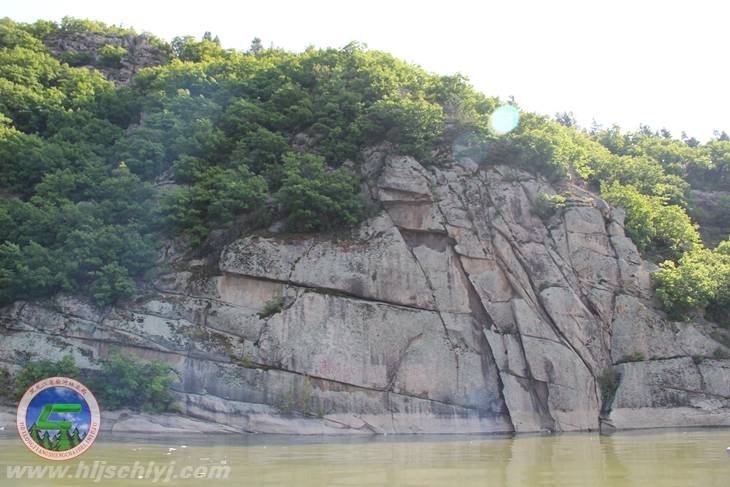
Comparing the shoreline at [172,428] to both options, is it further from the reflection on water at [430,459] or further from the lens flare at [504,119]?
the lens flare at [504,119]

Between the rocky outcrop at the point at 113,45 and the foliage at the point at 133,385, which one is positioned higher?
the rocky outcrop at the point at 113,45

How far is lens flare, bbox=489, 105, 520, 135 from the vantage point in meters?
25.0

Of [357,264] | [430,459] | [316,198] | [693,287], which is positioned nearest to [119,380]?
[357,264]

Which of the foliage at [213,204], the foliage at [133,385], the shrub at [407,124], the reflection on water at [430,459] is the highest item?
the shrub at [407,124]

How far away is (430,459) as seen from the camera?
12539 mm

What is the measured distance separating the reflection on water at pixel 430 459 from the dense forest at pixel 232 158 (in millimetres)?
7204

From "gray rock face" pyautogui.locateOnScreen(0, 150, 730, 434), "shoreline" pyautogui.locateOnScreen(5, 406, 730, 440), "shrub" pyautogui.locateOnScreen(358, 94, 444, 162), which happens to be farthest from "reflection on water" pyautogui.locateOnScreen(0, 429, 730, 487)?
"shrub" pyautogui.locateOnScreen(358, 94, 444, 162)

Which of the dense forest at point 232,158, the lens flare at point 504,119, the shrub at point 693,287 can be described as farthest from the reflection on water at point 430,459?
the lens flare at point 504,119

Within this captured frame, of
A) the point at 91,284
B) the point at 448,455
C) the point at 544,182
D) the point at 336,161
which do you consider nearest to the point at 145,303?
the point at 91,284

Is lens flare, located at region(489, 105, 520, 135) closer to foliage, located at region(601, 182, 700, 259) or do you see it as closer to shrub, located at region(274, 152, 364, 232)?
foliage, located at region(601, 182, 700, 259)

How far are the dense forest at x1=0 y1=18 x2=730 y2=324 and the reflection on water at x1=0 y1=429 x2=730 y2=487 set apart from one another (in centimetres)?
720

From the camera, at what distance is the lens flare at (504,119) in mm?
25047

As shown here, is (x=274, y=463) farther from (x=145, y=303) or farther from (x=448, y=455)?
(x=145, y=303)

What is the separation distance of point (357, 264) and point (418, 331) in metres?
3.09
